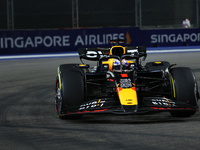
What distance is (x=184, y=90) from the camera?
6719 mm

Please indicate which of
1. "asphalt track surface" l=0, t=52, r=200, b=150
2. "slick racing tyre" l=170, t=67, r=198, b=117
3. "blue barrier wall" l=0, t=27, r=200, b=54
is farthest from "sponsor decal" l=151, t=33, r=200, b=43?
"slick racing tyre" l=170, t=67, r=198, b=117

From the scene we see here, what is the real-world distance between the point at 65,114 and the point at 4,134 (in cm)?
104

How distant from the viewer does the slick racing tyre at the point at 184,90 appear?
262 inches

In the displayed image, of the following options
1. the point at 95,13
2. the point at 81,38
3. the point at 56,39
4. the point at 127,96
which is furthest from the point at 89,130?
the point at 95,13

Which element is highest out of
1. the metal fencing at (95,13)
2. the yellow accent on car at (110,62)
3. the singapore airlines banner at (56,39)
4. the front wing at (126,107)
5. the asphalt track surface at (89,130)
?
the metal fencing at (95,13)

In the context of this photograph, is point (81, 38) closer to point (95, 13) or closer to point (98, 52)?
point (95, 13)

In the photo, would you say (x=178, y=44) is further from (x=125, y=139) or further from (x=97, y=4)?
(x=125, y=139)

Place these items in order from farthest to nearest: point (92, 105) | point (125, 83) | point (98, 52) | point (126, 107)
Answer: point (98, 52) → point (125, 83) → point (92, 105) → point (126, 107)

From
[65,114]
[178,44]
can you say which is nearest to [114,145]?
[65,114]

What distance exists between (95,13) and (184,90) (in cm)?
2360

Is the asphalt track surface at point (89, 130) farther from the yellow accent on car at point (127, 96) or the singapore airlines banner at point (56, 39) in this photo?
the singapore airlines banner at point (56, 39)

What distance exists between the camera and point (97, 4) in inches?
1172

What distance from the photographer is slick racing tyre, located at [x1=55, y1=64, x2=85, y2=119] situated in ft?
21.6

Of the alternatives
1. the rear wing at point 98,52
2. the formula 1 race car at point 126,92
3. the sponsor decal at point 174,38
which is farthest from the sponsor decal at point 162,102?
the sponsor decal at point 174,38
